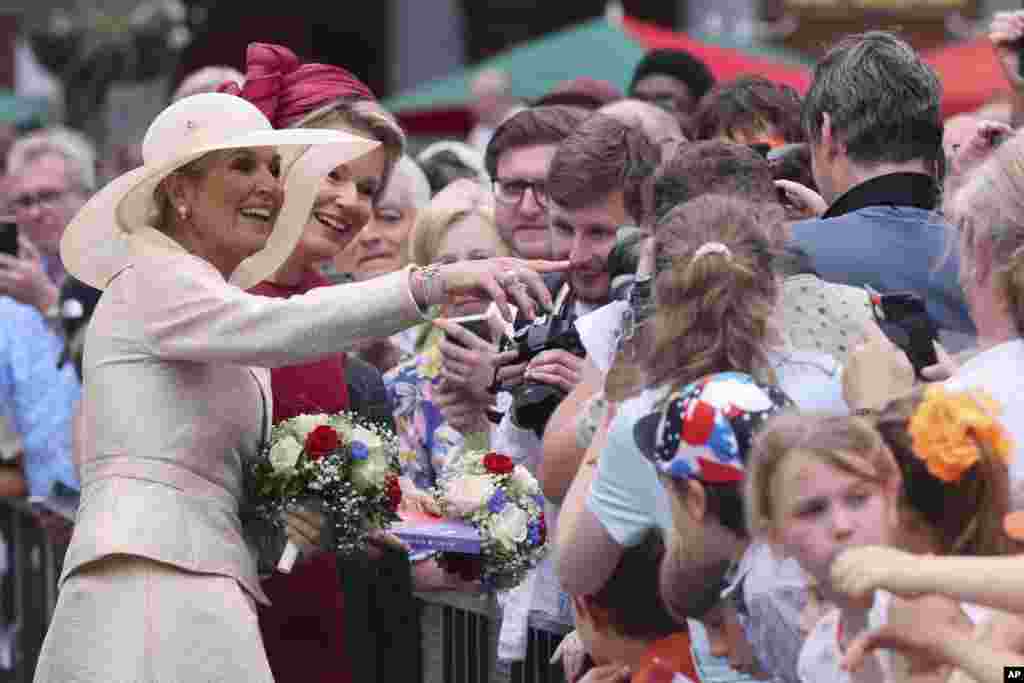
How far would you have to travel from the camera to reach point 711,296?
383 cm

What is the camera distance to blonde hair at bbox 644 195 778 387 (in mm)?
3820

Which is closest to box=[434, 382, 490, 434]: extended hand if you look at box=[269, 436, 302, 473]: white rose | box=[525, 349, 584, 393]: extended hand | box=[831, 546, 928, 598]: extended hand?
box=[525, 349, 584, 393]: extended hand

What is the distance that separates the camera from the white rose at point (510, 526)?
5164mm

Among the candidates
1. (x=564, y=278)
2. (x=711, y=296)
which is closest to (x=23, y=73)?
(x=564, y=278)

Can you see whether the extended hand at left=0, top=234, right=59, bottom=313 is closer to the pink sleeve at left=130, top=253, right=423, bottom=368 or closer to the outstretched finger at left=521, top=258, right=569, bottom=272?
the pink sleeve at left=130, top=253, right=423, bottom=368

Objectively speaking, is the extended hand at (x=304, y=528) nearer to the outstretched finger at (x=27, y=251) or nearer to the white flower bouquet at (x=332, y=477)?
the white flower bouquet at (x=332, y=477)

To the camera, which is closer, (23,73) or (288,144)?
(288,144)

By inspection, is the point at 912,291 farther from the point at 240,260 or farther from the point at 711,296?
the point at 240,260

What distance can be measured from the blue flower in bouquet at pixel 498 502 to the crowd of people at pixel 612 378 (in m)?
0.13

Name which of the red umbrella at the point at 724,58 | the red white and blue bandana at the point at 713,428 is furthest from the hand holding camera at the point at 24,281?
the red white and blue bandana at the point at 713,428

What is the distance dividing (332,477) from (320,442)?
0.08 meters

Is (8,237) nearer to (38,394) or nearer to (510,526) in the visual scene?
(38,394)

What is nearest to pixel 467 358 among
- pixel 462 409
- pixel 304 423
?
pixel 462 409

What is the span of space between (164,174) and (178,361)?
0.42m
